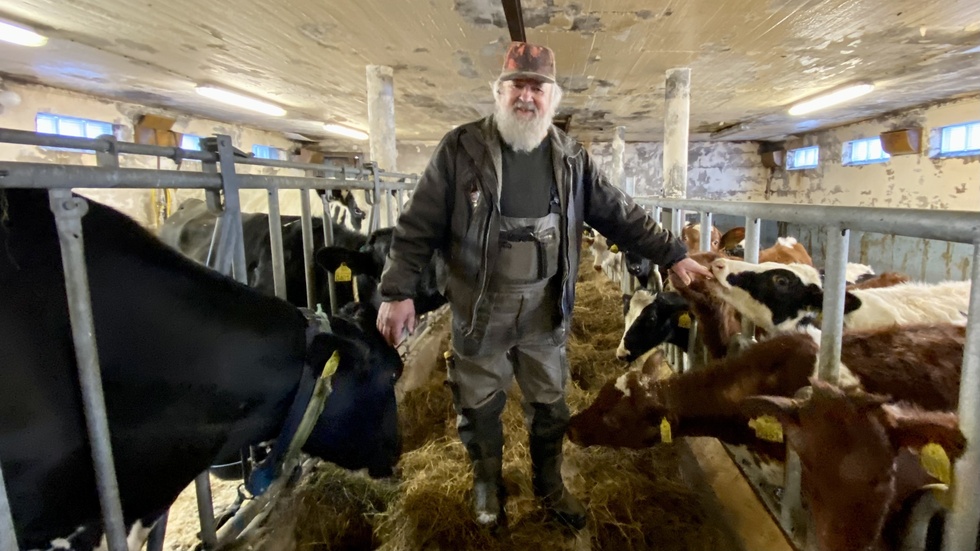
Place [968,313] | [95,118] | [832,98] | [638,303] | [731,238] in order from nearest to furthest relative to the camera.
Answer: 1. [968,313]
2. [638,303]
3. [731,238]
4. [95,118]
5. [832,98]

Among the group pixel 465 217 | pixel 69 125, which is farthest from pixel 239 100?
pixel 465 217

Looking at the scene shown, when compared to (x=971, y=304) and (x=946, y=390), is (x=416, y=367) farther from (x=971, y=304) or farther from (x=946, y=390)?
(x=971, y=304)

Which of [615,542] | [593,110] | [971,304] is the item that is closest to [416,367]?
[615,542]

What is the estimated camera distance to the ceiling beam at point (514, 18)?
394cm

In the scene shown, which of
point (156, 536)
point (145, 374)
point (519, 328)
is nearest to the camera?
point (145, 374)

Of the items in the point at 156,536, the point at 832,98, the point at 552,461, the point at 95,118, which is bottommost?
the point at 552,461

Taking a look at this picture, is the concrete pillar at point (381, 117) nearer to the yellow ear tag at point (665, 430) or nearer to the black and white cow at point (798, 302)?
the black and white cow at point (798, 302)

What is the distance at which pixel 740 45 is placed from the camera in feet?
16.5

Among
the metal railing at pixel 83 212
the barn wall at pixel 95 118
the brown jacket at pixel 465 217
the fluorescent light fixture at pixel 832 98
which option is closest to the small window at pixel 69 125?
the barn wall at pixel 95 118

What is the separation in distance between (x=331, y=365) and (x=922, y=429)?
1.50m

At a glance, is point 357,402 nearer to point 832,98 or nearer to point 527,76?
point 527,76

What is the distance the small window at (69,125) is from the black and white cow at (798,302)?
785 centimetres

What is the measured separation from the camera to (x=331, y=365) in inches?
59.7

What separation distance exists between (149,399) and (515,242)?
118cm
